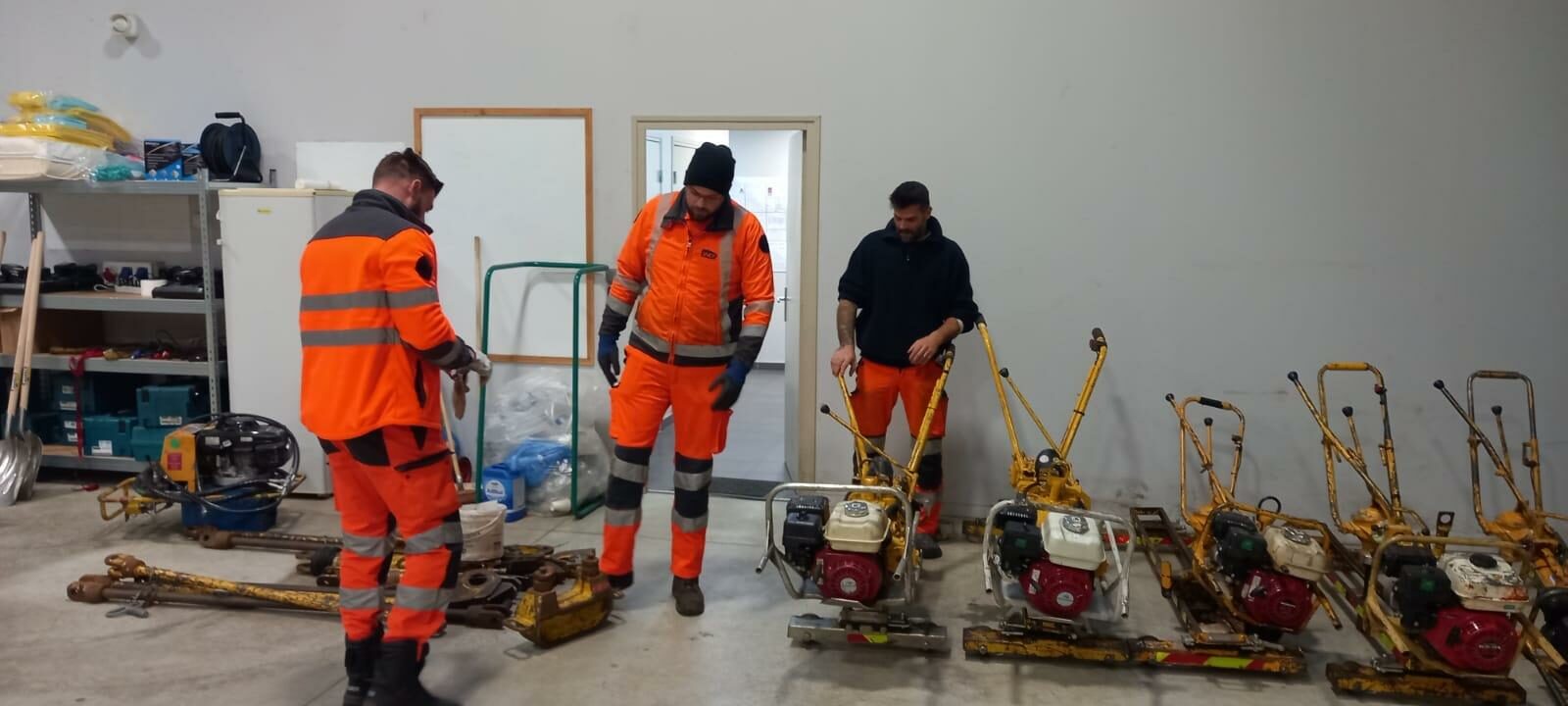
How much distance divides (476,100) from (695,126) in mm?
1178

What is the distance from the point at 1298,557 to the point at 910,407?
1.61 m

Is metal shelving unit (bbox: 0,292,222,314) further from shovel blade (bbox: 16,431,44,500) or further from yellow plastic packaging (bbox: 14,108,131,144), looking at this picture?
yellow plastic packaging (bbox: 14,108,131,144)

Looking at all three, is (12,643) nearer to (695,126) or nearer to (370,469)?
(370,469)

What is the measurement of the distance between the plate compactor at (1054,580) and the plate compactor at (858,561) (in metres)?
0.24

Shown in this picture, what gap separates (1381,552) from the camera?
290 cm

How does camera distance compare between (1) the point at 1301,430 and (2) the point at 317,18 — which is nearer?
(1) the point at 1301,430

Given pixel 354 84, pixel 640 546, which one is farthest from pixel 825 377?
pixel 354 84

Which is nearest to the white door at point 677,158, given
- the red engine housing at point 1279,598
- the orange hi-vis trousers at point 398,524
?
the orange hi-vis trousers at point 398,524

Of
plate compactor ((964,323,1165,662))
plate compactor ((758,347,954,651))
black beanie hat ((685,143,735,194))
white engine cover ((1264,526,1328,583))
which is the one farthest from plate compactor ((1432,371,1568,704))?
black beanie hat ((685,143,735,194))

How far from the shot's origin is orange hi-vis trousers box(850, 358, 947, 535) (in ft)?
13.5

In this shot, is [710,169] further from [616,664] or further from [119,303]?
[119,303]

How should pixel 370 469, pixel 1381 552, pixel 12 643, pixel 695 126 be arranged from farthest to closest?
pixel 695 126, pixel 12 643, pixel 1381 552, pixel 370 469

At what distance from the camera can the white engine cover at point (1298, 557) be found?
305 centimetres

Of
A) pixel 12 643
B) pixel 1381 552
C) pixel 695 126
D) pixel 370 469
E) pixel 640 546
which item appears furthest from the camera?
pixel 695 126
